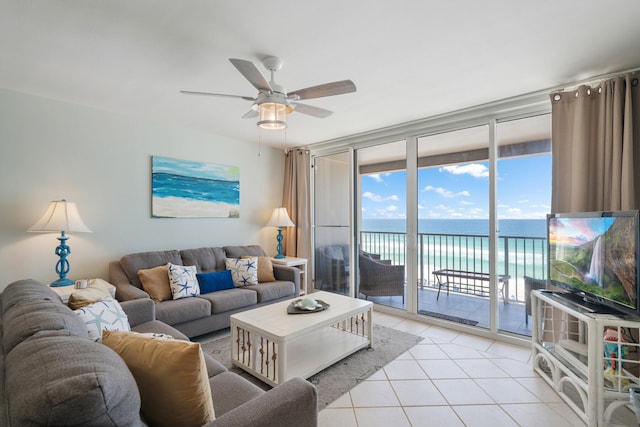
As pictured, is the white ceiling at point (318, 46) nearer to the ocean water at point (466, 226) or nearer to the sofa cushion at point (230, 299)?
the ocean water at point (466, 226)

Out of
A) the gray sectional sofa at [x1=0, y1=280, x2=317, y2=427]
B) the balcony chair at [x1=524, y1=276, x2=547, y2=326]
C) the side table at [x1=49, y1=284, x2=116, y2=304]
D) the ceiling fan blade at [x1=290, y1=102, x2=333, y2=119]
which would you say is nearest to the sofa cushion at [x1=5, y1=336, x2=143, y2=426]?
the gray sectional sofa at [x1=0, y1=280, x2=317, y2=427]

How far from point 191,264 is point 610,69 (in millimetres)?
4359

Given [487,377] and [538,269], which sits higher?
[538,269]

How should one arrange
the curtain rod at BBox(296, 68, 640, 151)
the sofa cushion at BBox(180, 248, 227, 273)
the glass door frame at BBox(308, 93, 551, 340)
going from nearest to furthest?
1. the curtain rod at BBox(296, 68, 640, 151)
2. the glass door frame at BBox(308, 93, 551, 340)
3. the sofa cushion at BBox(180, 248, 227, 273)

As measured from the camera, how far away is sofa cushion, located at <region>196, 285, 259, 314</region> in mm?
3107

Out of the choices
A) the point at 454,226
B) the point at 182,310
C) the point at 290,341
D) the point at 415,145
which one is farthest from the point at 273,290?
the point at 415,145

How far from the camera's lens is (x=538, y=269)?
9.90 ft

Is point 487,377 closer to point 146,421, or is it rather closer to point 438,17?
point 146,421

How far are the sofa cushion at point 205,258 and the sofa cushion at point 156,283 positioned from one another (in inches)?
18.5

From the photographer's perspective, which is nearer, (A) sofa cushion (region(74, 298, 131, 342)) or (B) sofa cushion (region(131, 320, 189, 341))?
(A) sofa cushion (region(74, 298, 131, 342))

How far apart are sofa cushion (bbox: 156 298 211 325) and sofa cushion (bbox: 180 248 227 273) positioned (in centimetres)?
66

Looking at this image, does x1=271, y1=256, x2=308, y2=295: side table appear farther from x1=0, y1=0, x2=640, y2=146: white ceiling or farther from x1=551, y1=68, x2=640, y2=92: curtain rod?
x1=551, y1=68, x2=640, y2=92: curtain rod

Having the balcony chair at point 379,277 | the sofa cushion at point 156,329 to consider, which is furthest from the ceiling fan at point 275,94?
the balcony chair at point 379,277

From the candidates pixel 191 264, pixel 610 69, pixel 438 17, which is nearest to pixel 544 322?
pixel 610 69
